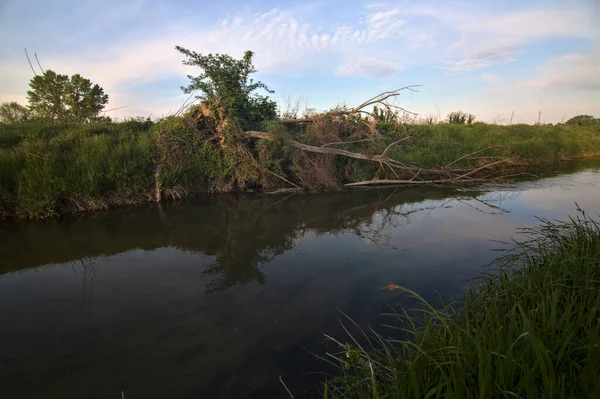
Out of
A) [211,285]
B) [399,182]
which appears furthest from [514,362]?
[399,182]

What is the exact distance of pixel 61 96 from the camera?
19297 millimetres

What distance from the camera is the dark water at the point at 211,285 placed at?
289 cm

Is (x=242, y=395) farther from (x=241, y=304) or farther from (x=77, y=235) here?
(x=77, y=235)

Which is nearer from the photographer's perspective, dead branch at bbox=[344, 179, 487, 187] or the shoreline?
the shoreline

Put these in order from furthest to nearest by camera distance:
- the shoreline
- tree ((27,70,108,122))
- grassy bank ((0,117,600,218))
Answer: tree ((27,70,108,122)) → grassy bank ((0,117,600,218)) → the shoreline

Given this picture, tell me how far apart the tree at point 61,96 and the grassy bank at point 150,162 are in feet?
30.3

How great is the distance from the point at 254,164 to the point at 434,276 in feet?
24.9

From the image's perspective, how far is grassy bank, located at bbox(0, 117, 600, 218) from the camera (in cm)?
787

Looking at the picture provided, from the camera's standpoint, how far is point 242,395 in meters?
2.64

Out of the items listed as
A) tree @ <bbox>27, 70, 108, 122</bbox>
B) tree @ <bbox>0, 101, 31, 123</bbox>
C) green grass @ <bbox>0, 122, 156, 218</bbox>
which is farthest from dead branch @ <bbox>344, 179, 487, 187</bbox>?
tree @ <bbox>0, 101, 31, 123</bbox>

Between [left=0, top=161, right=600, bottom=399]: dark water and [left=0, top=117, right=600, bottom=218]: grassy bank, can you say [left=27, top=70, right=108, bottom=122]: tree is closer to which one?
[left=0, top=117, right=600, bottom=218]: grassy bank

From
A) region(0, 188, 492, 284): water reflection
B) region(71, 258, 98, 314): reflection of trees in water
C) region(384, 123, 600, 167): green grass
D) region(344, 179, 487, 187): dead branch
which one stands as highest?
region(384, 123, 600, 167): green grass

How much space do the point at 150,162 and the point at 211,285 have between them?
684 centimetres

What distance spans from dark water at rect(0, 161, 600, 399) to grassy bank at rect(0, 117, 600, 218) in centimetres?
89
